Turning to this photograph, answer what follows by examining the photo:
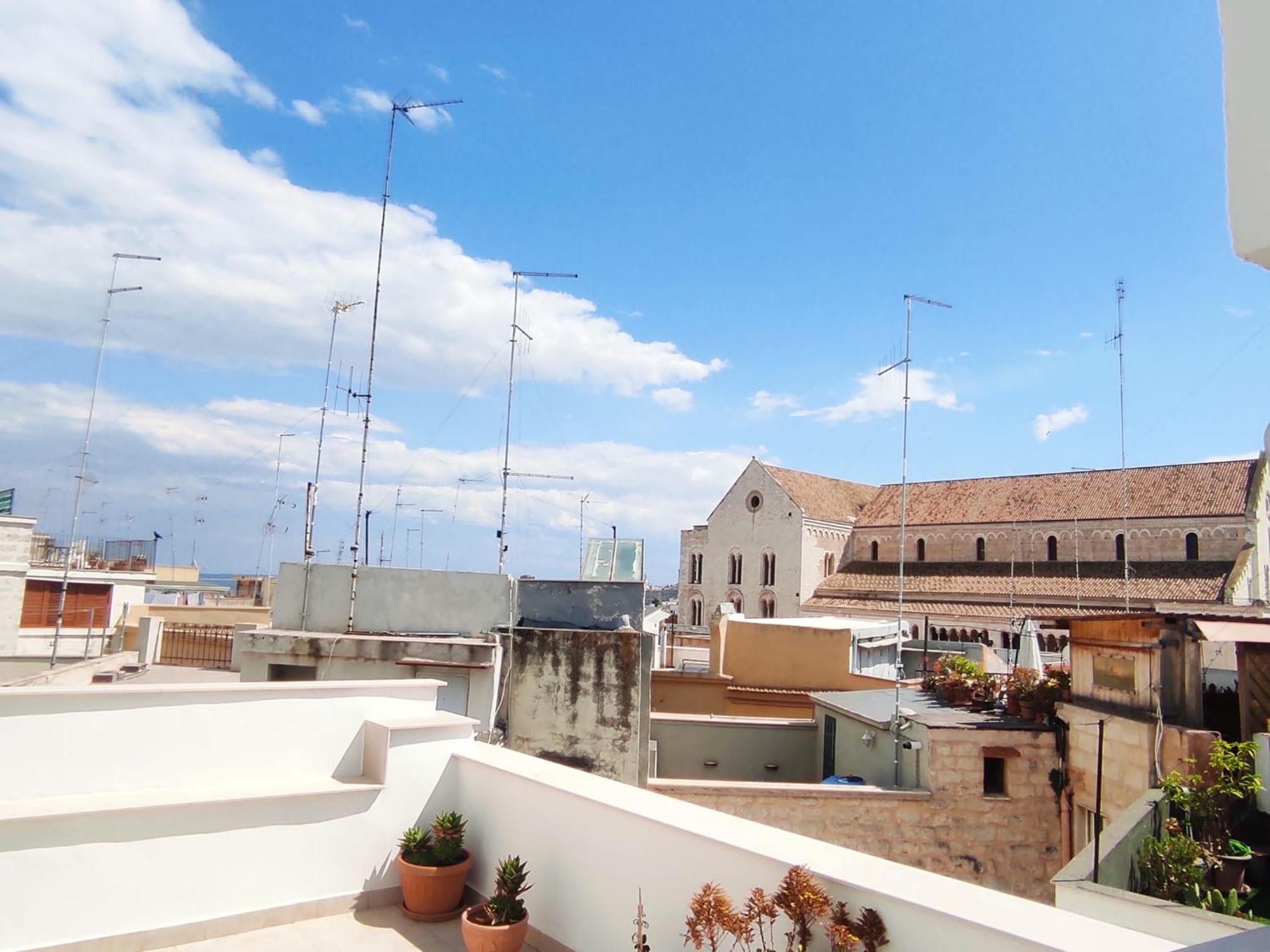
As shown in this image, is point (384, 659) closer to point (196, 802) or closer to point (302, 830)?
point (302, 830)

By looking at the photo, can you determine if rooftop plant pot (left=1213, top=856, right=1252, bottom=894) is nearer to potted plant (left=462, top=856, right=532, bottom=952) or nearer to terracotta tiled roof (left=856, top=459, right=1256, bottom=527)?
potted plant (left=462, top=856, right=532, bottom=952)

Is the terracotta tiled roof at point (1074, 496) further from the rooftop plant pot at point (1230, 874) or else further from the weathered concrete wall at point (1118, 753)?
the rooftop plant pot at point (1230, 874)

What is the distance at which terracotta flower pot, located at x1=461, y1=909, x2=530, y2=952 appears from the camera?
15.7 ft

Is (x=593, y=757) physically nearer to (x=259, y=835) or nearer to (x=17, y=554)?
(x=259, y=835)

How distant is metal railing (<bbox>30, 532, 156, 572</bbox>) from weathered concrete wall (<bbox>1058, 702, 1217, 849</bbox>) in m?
29.3

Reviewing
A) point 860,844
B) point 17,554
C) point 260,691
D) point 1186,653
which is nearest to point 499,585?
point 860,844

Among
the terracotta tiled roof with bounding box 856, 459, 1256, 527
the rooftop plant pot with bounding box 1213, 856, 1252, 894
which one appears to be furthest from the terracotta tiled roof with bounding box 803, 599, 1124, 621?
the rooftop plant pot with bounding box 1213, 856, 1252, 894

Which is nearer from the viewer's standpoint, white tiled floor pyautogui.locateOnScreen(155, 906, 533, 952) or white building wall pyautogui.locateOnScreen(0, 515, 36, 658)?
white tiled floor pyautogui.locateOnScreen(155, 906, 533, 952)

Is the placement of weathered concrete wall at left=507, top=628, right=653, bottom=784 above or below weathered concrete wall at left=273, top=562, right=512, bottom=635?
below

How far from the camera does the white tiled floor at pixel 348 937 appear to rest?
5062 millimetres

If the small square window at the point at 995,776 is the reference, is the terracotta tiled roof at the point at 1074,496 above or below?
above

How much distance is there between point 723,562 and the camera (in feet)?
163

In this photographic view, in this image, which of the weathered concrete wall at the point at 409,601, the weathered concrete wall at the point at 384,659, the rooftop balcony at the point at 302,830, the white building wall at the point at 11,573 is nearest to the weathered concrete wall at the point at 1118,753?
the rooftop balcony at the point at 302,830

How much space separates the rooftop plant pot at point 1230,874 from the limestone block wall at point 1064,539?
3327 centimetres
